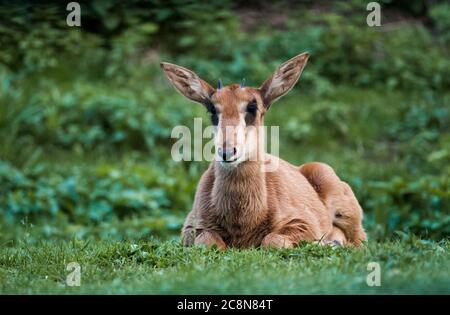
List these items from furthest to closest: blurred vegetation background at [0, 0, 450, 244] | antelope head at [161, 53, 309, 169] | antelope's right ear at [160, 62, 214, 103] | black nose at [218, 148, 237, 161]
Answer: blurred vegetation background at [0, 0, 450, 244] < antelope's right ear at [160, 62, 214, 103] < antelope head at [161, 53, 309, 169] < black nose at [218, 148, 237, 161]

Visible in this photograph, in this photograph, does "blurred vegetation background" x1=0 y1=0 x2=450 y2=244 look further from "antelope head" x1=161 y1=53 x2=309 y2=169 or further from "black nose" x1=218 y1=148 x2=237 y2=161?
"black nose" x1=218 y1=148 x2=237 y2=161

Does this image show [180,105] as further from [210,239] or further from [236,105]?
[210,239]

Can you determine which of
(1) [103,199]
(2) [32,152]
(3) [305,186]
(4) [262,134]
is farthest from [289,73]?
(2) [32,152]

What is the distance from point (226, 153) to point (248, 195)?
833mm

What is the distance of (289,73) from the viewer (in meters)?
8.79

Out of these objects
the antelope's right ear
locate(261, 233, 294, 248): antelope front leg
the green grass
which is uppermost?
the antelope's right ear

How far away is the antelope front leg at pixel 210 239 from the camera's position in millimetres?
8266

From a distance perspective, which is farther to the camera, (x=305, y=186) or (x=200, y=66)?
(x=200, y=66)

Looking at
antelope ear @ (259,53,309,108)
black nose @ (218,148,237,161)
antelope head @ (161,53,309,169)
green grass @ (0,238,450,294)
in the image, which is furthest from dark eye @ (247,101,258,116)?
green grass @ (0,238,450,294)

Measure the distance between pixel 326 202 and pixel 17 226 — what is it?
528cm

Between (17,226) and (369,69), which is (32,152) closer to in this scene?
(17,226)

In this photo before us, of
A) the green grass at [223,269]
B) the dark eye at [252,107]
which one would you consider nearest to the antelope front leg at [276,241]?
the green grass at [223,269]

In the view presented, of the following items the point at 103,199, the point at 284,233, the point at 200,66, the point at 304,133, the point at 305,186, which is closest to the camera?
the point at 284,233

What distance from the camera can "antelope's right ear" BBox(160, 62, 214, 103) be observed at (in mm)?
8680
